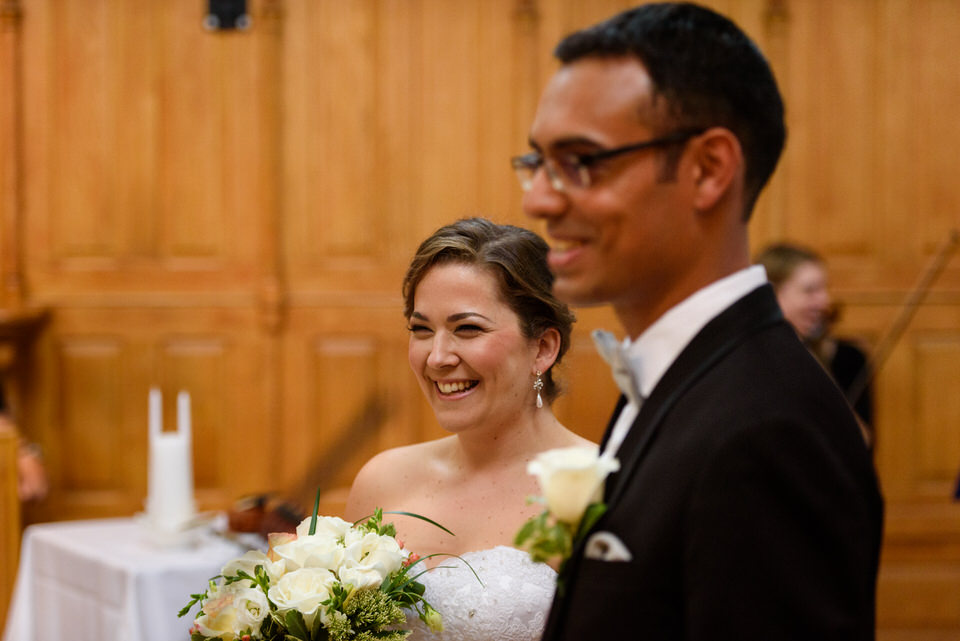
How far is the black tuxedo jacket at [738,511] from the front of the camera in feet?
3.17

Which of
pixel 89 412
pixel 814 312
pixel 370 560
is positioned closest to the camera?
pixel 370 560

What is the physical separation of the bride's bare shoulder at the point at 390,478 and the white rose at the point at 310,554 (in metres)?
0.59

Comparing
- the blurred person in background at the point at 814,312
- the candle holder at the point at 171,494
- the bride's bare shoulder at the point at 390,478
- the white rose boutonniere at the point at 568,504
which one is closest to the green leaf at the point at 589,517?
the white rose boutonniere at the point at 568,504

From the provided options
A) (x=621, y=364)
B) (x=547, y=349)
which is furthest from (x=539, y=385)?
(x=621, y=364)

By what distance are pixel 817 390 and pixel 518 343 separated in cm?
109

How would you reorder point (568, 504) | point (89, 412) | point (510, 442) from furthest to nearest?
point (89, 412) < point (510, 442) < point (568, 504)

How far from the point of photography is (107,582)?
3242 millimetres

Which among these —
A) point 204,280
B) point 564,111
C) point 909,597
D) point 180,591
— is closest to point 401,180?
point 204,280

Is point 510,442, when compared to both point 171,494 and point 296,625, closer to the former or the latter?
point 296,625

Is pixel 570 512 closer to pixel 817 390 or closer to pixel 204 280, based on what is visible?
pixel 817 390

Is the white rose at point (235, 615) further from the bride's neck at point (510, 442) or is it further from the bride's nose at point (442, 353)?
the bride's neck at point (510, 442)

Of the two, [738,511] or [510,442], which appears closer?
[738,511]

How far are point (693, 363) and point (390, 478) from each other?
1.27 m

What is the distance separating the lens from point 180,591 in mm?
3162
